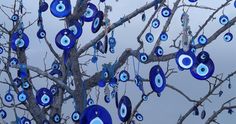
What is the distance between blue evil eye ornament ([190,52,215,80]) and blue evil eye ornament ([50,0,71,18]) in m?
0.77

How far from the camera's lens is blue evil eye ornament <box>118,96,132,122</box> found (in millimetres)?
2521

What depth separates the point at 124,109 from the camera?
100 inches

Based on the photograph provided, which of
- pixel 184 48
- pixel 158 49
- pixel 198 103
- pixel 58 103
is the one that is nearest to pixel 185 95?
pixel 198 103

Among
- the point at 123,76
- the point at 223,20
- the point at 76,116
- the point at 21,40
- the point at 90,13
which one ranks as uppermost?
the point at 21,40

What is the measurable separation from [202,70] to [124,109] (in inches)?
18.0

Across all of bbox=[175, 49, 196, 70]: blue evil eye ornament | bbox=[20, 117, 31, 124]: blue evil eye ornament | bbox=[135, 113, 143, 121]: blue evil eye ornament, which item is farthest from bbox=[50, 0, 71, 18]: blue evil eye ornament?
bbox=[20, 117, 31, 124]: blue evil eye ornament

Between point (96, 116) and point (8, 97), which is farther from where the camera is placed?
point (8, 97)

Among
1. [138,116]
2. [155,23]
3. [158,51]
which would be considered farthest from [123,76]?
[138,116]

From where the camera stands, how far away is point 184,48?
239 centimetres

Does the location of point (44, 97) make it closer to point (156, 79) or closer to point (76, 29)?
point (76, 29)

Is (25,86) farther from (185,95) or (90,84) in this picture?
(185,95)

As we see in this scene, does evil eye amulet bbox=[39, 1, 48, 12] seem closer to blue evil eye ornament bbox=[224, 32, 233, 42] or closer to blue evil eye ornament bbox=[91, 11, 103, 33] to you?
blue evil eye ornament bbox=[91, 11, 103, 33]

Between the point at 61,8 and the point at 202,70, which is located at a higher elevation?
the point at 61,8

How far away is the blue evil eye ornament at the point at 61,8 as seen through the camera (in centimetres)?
268
